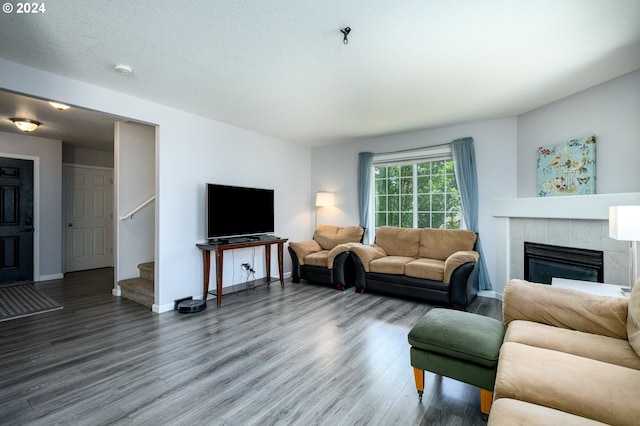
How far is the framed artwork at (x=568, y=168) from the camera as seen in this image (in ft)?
10.0

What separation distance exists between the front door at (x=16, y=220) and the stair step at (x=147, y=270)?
2.38 metres

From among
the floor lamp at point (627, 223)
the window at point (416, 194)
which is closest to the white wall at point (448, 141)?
the window at point (416, 194)

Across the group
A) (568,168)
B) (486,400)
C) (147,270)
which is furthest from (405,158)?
(147,270)

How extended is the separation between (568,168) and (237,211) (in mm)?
4101

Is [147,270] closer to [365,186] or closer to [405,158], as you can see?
[365,186]

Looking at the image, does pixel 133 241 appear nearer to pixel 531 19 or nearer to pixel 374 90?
pixel 374 90

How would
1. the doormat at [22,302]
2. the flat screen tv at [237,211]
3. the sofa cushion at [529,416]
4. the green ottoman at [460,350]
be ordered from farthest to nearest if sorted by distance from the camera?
the flat screen tv at [237,211]
the doormat at [22,302]
the green ottoman at [460,350]
the sofa cushion at [529,416]

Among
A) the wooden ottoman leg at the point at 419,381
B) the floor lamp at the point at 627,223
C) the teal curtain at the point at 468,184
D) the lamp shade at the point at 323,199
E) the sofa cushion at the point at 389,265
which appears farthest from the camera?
the lamp shade at the point at 323,199

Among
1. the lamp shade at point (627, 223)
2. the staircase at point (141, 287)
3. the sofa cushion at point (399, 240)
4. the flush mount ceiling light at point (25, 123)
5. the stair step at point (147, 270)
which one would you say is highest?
the flush mount ceiling light at point (25, 123)

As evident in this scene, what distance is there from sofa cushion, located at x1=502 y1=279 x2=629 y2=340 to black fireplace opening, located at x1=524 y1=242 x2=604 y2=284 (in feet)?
4.66

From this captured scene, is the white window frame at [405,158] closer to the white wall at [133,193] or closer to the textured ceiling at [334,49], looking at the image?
the textured ceiling at [334,49]

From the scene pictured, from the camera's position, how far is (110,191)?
629 centimetres

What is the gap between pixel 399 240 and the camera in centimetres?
454

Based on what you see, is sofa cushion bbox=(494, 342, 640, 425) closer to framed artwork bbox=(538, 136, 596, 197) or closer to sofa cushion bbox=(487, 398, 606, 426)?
sofa cushion bbox=(487, 398, 606, 426)
